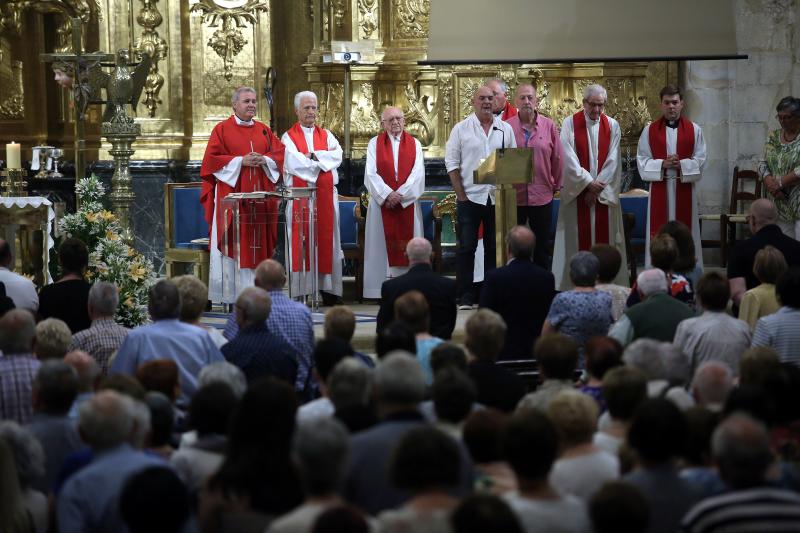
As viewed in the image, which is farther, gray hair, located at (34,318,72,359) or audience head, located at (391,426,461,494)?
gray hair, located at (34,318,72,359)

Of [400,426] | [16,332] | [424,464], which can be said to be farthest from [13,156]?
[424,464]

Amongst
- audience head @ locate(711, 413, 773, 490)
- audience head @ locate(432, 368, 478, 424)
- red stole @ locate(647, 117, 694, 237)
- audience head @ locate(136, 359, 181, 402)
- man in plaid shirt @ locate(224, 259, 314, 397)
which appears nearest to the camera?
audience head @ locate(711, 413, 773, 490)

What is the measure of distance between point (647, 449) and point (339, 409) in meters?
1.21

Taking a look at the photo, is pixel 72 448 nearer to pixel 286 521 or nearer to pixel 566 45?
pixel 286 521

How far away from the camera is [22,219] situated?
11.3m

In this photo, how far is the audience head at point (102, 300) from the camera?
7.33 m

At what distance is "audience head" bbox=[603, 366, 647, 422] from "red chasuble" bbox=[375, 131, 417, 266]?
7.03 m

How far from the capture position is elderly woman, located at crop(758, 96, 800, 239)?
433 inches

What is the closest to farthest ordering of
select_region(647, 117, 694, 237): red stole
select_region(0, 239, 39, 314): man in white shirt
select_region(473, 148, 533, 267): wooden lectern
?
select_region(0, 239, 39, 314): man in white shirt < select_region(473, 148, 533, 267): wooden lectern < select_region(647, 117, 694, 237): red stole

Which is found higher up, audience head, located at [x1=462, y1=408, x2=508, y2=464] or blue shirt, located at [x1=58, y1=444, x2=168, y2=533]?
audience head, located at [x1=462, y1=408, x2=508, y2=464]

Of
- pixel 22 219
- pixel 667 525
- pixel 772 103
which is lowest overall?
pixel 667 525

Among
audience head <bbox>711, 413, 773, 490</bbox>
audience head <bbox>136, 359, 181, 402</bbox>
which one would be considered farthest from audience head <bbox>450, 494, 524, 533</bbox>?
audience head <bbox>136, 359, 181, 402</bbox>

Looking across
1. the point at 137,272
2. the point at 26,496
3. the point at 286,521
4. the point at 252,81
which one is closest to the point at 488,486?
the point at 286,521

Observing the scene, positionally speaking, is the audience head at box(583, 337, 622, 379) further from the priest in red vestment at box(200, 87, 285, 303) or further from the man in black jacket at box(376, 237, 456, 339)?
the priest in red vestment at box(200, 87, 285, 303)
